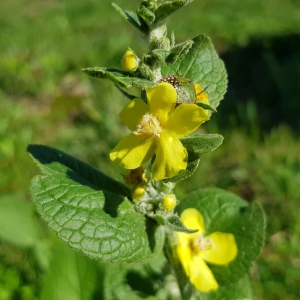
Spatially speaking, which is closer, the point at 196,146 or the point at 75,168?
the point at 196,146

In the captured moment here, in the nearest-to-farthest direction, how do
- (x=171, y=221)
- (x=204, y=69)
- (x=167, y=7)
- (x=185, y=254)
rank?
(x=167, y=7), (x=171, y=221), (x=204, y=69), (x=185, y=254)

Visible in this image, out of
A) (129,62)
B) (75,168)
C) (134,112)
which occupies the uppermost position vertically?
(129,62)

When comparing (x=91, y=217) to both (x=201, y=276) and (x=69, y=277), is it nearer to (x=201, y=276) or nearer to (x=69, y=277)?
(x=201, y=276)

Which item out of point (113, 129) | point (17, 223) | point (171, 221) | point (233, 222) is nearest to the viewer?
point (171, 221)

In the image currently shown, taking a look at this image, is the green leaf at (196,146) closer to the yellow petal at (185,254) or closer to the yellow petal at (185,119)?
the yellow petal at (185,119)

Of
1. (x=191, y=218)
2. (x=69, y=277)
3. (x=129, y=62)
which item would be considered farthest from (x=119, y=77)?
(x=69, y=277)

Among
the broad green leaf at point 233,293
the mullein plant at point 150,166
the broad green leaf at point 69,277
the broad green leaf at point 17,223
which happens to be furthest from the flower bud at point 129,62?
the broad green leaf at point 17,223

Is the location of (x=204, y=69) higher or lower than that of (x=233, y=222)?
higher
